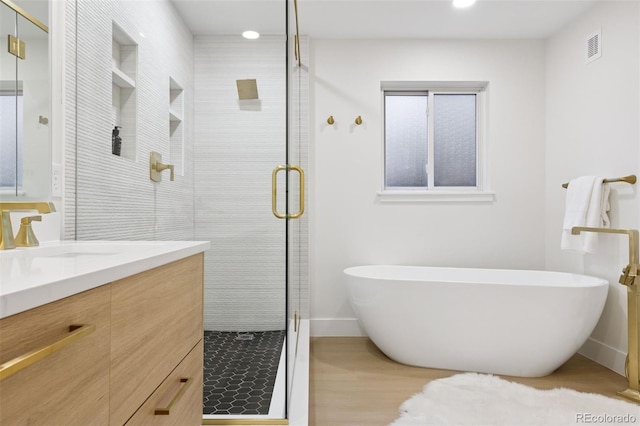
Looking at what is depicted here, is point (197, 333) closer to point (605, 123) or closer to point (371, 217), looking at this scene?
point (371, 217)

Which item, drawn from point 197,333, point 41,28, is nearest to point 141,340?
point 197,333

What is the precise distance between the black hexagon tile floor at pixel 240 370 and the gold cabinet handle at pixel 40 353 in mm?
1074

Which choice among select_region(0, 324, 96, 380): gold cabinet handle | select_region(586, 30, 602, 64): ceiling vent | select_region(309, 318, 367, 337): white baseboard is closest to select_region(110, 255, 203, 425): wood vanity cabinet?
select_region(0, 324, 96, 380): gold cabinet handle

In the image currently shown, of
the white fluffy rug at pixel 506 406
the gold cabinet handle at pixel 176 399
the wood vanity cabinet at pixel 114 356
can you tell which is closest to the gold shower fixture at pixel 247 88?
the wood vanity cabinet at pixel 114 356

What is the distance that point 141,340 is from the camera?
2.56ft

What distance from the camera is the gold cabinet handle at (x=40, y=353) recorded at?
0.40 meters

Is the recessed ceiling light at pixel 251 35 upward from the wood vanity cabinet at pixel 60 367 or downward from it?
upward

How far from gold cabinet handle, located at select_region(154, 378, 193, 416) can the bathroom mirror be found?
741 mm

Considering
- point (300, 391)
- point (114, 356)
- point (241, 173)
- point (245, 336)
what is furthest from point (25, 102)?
point (300, 391)

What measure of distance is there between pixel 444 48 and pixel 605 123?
1.29 meters

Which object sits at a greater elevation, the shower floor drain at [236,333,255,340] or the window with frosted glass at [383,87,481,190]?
the window with frosted glass at [383,87,481,190]

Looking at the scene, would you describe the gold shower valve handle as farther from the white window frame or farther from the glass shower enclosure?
the white window frame

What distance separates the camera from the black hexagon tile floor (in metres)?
1.53

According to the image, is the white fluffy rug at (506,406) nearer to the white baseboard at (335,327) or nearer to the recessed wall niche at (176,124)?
the white baseboard at (335,327)
